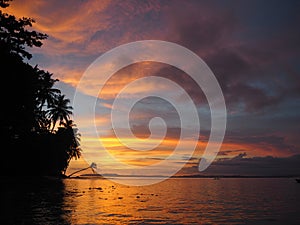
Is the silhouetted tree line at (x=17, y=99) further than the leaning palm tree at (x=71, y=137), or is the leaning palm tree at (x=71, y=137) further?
the leaning palm tree at (x=71, y=137)

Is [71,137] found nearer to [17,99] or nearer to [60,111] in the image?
[60,111]

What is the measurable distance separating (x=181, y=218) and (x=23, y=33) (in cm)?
2535

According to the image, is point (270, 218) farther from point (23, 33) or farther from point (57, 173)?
point (57, 173)

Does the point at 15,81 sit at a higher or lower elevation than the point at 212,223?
higher

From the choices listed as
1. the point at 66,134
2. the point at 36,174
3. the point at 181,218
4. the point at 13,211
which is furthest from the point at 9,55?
the point at 66,134

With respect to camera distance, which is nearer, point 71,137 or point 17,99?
point 17,99

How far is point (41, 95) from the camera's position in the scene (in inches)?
2270

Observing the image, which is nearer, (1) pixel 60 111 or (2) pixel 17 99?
(2) pixel 17 99

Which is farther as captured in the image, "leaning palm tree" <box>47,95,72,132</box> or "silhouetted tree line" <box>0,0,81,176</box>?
"leaning palm tree" <box>47,95,72,132</box>

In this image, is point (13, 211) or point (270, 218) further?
point (270, 218)

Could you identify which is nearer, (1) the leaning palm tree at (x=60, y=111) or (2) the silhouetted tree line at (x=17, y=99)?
(2) the silhouetted tree line at (x=17, y=99)

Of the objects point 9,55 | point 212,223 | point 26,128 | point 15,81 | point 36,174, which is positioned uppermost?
point 9,55

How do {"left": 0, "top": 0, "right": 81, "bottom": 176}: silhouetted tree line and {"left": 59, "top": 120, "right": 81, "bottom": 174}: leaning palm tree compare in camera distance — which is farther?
{"left": 59, "top": 120, "right": 81, "bottom": 174}: leaning palm tree

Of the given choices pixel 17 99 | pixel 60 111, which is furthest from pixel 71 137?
pixel 17 99
